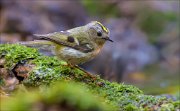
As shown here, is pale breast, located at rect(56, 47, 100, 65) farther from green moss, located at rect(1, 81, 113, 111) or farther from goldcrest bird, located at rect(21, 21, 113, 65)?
green moss, located at rect(1, 81, 113, 111)

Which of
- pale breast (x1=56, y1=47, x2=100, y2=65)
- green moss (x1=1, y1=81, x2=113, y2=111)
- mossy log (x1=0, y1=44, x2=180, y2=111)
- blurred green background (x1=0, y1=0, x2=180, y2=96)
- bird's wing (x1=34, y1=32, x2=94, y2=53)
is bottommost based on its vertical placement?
green moss (x1=1, y1=81, x2=113, y2=111)

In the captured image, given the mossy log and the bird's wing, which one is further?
the bird's wing

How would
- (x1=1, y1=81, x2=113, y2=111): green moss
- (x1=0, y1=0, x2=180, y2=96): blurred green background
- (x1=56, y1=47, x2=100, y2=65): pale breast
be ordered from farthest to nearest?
(x1=0, y1=0, x2=180, y2=96): blurred green background, (x1=56, y1=47, x2=100, y2=65): pale breast, (x1=1, y1=81, x2=113, y2=111): green moss

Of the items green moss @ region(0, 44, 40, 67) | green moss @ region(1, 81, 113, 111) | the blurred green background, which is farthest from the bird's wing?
the blurred green background

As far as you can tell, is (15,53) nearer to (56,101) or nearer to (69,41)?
(69,41)

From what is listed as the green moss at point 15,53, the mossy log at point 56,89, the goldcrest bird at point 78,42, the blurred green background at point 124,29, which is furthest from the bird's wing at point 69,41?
the blurred green background at point 124,29

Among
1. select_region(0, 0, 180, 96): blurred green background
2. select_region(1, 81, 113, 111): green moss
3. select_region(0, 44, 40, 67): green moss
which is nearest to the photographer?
select_region(1, 81, 113, 111): green moss

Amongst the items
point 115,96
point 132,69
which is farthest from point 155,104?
point 132,69

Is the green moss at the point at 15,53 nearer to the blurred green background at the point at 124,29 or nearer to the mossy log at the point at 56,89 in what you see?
the mossy log at the point at 56,89
